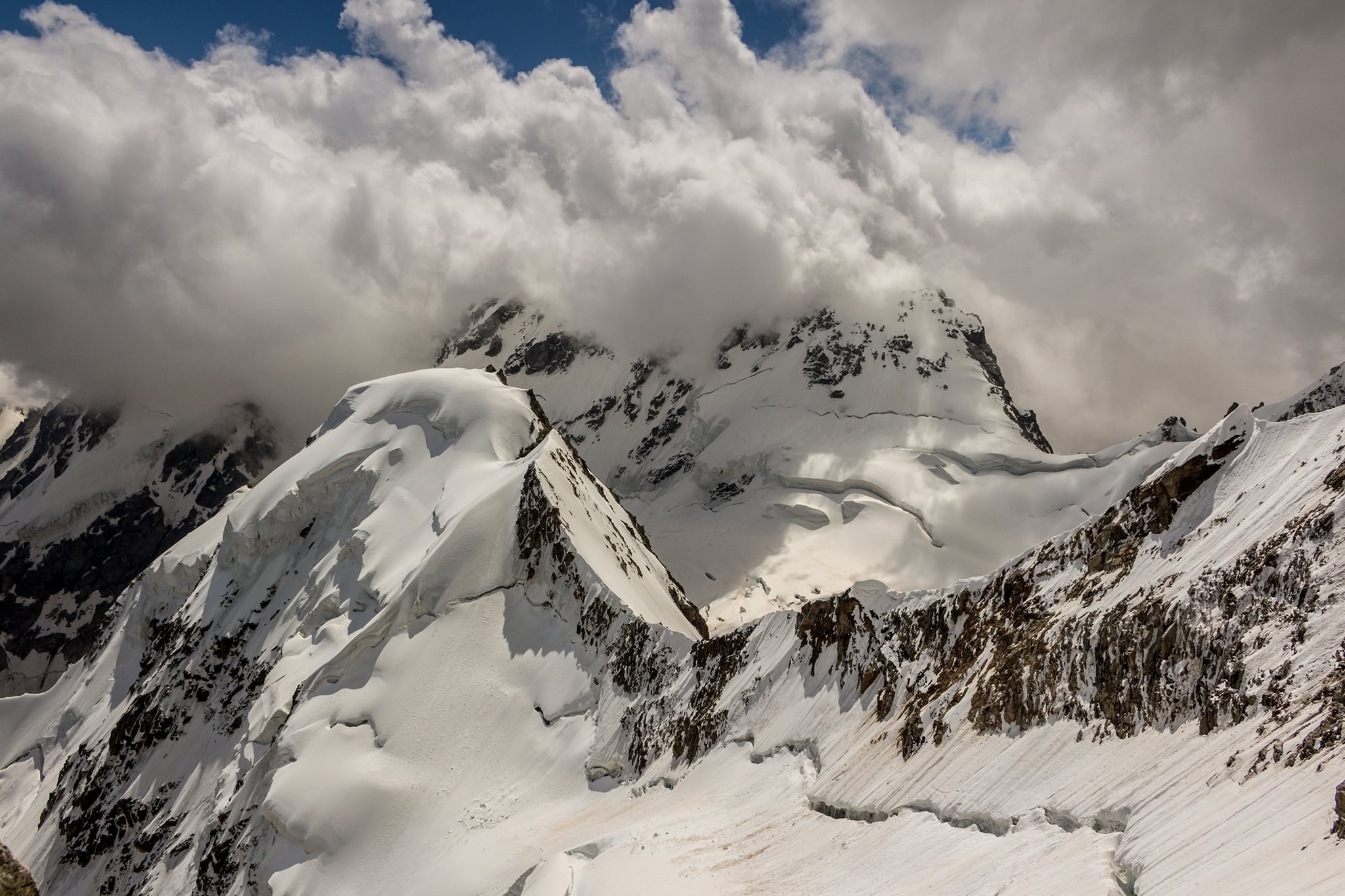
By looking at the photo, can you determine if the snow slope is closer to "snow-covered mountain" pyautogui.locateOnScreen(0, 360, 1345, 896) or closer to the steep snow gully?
the steep snow gully

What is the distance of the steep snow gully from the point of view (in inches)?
595

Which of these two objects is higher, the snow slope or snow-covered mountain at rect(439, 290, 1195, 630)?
snow-covered mountain at rect(439, 290, 1195, 630)

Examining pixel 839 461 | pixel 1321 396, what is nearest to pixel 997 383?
pixel 839 461

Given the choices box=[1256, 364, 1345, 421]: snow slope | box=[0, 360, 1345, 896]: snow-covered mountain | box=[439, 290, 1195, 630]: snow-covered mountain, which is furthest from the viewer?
box=[439, 290, 1195, 630]: snow-covered mountain

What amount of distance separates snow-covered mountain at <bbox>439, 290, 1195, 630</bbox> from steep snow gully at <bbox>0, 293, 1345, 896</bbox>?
31.5m

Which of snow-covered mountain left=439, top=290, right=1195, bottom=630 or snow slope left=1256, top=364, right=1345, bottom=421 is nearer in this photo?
snow slope left=1256, top=364, right=1345, bottom=421

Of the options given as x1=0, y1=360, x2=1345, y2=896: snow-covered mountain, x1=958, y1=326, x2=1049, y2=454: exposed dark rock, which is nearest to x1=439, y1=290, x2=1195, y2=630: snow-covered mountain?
x1=958, y1=326, x2=1049, y2=454: exposed dark rock

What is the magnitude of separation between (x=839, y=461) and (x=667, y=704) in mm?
115180

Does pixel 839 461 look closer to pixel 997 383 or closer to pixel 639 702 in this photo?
pixel 997 383

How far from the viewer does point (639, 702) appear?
3656 centimetres

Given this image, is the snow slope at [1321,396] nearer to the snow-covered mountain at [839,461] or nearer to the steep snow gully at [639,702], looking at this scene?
the steep snow gully at [639,702]

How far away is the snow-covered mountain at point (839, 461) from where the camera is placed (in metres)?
124

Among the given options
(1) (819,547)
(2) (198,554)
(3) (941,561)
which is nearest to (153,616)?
(2) (198,554)

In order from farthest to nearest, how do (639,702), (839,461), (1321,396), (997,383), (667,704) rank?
(997,383)
(839,461)
(1321,396)
(639,702)
(667,704)
